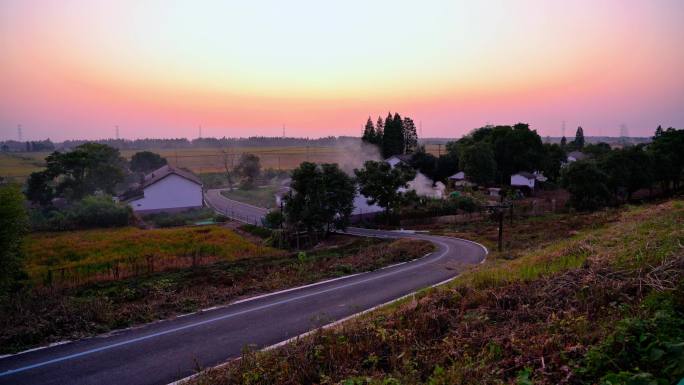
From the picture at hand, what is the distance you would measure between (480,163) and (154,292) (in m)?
47.8

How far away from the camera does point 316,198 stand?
30.4 meters

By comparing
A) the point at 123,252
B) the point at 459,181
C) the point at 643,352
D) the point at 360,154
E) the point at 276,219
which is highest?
the point at 360,154

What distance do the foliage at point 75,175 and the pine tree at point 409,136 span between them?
52.4 m

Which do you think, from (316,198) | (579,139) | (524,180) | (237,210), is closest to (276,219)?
(316,198)

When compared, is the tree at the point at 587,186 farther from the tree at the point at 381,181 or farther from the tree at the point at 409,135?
the tree at the point at 409,135

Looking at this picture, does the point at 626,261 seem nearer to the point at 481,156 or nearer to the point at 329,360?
the point at 329,360

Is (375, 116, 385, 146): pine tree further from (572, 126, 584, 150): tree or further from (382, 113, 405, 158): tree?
(572, 126, 584, 150): tree

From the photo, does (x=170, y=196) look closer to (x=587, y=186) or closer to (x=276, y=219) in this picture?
(x=276, y=219)

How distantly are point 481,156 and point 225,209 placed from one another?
33644mm

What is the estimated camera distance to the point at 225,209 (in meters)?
50.2

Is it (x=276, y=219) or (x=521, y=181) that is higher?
(x=521, y=181)

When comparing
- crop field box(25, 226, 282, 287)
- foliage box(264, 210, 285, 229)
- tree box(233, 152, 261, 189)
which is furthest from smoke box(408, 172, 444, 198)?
tree box(233, 152, 261, 189)

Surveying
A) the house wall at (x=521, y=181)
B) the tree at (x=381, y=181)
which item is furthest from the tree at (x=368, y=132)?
the tree at (x=381, y=181)

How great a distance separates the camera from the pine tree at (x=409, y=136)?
83250 millimetres
